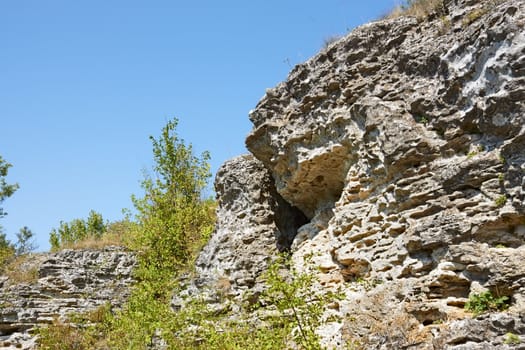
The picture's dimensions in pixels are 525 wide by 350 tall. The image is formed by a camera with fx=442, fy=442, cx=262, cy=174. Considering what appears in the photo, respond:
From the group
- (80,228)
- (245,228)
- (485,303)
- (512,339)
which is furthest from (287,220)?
(80,228)

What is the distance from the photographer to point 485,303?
670 cm

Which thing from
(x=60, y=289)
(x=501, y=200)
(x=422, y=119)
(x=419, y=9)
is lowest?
(x=501, y=200)

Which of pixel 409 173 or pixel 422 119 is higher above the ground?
pixel 422 119

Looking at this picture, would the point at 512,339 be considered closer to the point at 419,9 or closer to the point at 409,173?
the point at 409,173

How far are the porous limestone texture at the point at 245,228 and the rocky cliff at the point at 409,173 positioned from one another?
0.07 meters

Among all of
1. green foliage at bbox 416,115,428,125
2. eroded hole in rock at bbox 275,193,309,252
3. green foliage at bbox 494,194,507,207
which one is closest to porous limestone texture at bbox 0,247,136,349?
eroded hole in rock at bbox 275,193,309,252

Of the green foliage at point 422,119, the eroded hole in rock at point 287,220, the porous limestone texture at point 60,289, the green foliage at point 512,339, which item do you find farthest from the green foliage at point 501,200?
the porous limestone texture at point 60,289

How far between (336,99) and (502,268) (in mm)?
5825

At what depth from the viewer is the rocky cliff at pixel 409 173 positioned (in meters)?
7.02

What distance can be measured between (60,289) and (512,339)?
54.8 ft

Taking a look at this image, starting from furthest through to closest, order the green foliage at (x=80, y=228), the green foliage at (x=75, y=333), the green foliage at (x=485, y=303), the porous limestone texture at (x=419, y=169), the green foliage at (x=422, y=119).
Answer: the green foliage at (x=80, y=228)
the green foliage at (x=75, y=333)
the green foliage at (x=422, y=119)
the porous limestone texture at (x=419, y=169)
the green foliage at (x=485, y=303)

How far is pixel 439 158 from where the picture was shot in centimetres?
838

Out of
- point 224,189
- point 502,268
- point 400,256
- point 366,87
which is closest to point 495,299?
point 502,268

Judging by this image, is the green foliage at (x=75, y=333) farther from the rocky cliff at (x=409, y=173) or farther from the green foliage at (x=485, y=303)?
the green foliage at (x=485, y=303)
